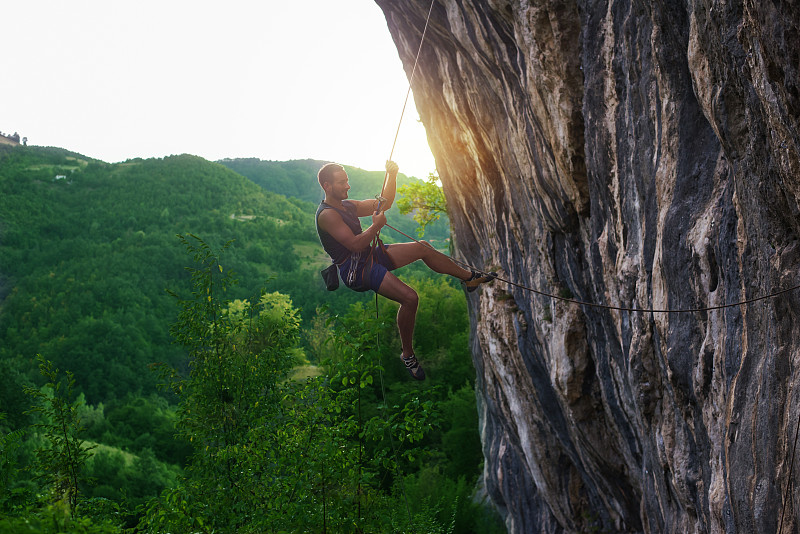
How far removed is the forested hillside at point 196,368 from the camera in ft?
23.2

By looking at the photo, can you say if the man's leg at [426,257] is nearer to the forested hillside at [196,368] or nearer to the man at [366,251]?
the man at [366,251]

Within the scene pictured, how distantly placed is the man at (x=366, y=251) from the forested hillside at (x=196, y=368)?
23.1 inches

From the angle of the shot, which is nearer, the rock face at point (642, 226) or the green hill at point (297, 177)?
the rock face at point (642, 226)

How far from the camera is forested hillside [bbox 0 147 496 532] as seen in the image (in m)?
7.07

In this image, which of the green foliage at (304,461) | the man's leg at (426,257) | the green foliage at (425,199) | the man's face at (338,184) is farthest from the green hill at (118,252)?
the man's face at (338,184)

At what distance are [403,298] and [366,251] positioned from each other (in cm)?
58

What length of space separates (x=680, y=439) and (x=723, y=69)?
3.24 metres

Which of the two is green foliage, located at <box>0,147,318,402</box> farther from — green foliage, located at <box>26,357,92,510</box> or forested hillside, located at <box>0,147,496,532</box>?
green foliage, located at <box>26,357,92,510</box>

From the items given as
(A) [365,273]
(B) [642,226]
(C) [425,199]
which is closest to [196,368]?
(A) [365,273]

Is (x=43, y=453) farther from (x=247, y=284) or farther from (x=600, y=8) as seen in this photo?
(x=247, y=284)

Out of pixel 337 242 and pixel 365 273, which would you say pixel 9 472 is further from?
pixel 365 273

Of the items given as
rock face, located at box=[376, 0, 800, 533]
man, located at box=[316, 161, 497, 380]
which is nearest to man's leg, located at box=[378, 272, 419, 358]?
man, located at box=[316, 161, 497, 380]

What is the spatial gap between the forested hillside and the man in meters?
0.59

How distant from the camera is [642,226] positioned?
17.4 ft
